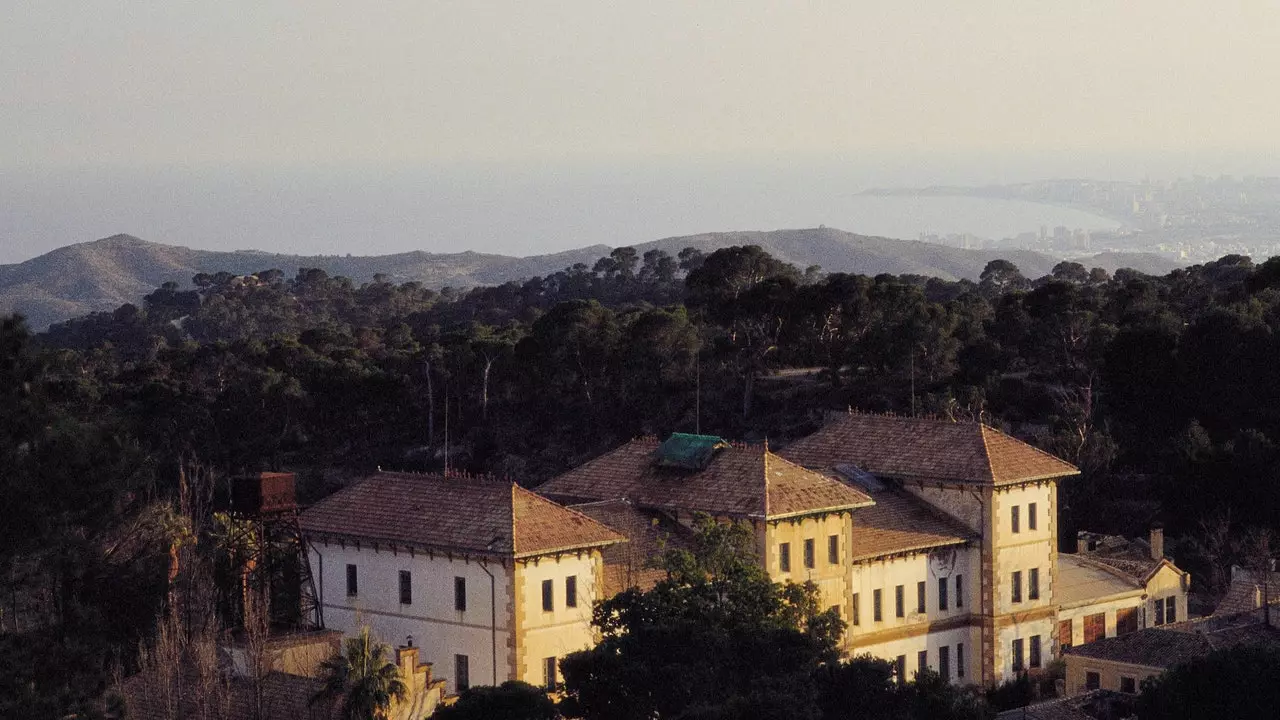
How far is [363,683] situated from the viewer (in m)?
38.1

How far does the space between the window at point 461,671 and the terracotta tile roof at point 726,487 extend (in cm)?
639

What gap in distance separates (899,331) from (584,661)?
4807cm

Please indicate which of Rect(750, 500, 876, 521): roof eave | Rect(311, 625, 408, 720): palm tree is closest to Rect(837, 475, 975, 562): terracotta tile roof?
Rect(750, 500, 876, 521): roof eave

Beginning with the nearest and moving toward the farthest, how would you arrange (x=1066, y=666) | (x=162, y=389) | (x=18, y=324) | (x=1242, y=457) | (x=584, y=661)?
(x=18, y=324)
(x=584, y=661)
(x=1066, y=666)
(x=1242, y=457)
(x=162, y=389)

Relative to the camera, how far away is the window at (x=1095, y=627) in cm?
5459

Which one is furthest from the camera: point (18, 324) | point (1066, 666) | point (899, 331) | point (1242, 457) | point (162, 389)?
point (162, 389)

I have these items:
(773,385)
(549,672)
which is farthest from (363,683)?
(773,385)

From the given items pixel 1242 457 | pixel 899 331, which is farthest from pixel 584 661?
pixel 899 331

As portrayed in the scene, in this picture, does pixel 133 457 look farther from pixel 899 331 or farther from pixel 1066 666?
pixel 899 331

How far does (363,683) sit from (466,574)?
5193 mm

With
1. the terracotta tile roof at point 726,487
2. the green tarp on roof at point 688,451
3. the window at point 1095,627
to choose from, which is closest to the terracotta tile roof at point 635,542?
the terracotta tile roof at point 726,487

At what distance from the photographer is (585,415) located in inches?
3533

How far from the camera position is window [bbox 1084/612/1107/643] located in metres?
54.6

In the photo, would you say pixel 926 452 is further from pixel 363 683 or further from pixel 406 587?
pixel 363 683
